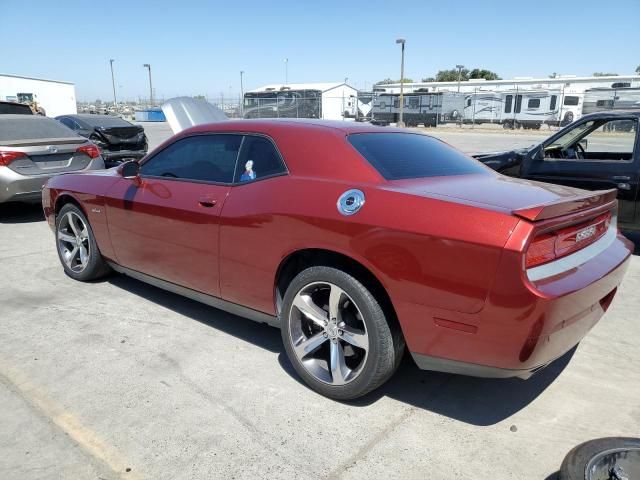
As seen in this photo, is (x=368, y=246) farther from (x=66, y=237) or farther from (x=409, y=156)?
(x=66, y=237)

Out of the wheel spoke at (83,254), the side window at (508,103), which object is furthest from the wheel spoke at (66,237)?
the side window at (508,103)

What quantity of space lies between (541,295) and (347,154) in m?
1.33

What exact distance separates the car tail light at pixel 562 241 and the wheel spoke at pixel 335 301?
982 mm

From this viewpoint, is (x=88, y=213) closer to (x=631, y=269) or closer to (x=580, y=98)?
(x=631, y=269)

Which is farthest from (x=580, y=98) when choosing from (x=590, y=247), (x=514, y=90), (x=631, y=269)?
(x=590, y=247)

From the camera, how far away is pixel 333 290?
109 inches

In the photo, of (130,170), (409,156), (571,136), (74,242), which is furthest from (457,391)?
(571,136)

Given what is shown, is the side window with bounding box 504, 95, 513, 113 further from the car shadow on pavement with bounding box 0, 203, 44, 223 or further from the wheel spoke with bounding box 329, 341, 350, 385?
the wheel spoke with bounding box 329, 341, 350, 385

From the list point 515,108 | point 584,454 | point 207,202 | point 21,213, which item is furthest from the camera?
point 515,108

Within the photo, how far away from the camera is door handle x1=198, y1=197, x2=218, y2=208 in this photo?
3330 millimetres

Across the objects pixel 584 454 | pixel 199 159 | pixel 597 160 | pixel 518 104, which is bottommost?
pixel 584 454

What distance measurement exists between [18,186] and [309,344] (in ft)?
19.4

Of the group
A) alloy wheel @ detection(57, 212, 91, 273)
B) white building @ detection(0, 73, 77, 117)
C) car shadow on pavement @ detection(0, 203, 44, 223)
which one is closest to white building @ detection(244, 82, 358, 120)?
white building @ detection(0, 73, 77, 117)

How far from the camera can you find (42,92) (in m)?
42.3
